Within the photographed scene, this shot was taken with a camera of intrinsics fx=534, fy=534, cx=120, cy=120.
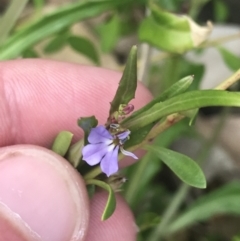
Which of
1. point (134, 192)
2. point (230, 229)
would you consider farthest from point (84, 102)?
point (230, 229)

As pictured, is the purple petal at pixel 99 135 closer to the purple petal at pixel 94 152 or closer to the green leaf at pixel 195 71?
the purple petal at pixel 94 152

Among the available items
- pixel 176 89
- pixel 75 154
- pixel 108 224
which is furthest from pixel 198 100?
pixel 108 224

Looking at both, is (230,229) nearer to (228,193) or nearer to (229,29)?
(228,193)

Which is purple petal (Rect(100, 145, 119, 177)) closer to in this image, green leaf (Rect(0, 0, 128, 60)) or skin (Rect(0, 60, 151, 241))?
skin (Rect(0, 60, 151, 241))

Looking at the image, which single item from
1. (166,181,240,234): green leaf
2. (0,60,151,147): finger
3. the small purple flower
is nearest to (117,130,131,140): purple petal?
the small purple flower

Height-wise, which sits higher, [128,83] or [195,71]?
[128,83]

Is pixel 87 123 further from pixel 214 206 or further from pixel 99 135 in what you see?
pixel 214 206
